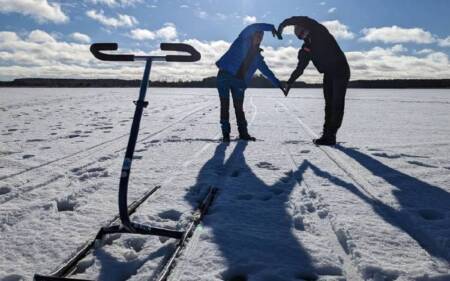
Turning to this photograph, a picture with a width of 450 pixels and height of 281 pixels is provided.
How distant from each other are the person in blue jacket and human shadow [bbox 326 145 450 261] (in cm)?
250

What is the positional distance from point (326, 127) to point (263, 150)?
1.46 meters

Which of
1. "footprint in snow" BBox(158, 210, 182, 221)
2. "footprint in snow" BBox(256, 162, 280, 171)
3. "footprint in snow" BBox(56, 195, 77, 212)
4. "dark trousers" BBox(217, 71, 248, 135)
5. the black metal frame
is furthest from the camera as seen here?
"dark trousers" BBox(217, 71, 248, 135)

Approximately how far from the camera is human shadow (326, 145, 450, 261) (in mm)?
2406

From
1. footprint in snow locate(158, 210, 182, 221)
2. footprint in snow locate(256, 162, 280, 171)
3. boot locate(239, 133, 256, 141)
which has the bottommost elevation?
footprint in snow locate(158, 210, 182, 221)

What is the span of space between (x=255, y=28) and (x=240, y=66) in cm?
69

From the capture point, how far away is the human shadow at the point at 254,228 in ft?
6.75

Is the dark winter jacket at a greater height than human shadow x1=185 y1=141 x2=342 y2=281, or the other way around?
the dark winter jacket

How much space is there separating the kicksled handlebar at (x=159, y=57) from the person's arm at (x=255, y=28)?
406 centimetres

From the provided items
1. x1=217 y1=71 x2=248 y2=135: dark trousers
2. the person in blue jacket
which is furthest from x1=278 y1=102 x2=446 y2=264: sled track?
the person in blue jacket

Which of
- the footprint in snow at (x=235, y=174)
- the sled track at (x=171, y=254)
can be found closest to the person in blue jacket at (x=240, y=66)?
the footprint in snow at (x=235, y=174)

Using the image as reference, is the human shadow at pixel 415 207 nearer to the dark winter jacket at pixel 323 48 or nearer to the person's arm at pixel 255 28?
the dark winter jacket at pixel 323 48

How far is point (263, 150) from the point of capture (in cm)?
566

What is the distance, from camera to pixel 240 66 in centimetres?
654

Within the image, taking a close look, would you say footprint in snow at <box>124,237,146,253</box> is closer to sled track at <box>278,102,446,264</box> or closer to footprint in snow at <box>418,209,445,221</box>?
sled track at <box>278,102,446,264</box>
